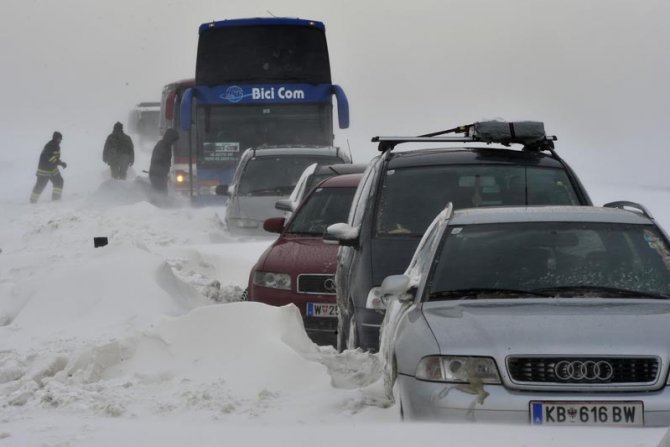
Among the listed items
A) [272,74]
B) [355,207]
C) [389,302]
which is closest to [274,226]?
[355,207]

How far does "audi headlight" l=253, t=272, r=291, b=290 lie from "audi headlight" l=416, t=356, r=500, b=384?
4960 millimetres

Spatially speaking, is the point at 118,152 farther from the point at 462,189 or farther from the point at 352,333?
the point at 352,333

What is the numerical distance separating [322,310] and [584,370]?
16.6 ft

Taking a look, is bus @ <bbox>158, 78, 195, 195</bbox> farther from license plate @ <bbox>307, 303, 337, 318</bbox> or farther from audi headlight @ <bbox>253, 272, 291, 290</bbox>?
license plate @ <bbox>307, 303, 337, 318</bbox>

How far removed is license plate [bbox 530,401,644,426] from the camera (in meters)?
5.56

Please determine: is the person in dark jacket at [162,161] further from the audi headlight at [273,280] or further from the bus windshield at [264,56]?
the audi headlight at [273,280]

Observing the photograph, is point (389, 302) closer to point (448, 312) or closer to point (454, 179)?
point (448, 312)

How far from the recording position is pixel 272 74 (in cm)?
2353

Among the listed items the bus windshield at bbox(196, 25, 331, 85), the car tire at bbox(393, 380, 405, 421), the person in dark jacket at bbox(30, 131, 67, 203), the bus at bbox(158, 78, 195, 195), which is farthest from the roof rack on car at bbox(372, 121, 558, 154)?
the person in dark jacket at bbox(30, 131, 67, 203)

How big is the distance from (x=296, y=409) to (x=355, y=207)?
128 inches

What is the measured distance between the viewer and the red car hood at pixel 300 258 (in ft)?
35.4

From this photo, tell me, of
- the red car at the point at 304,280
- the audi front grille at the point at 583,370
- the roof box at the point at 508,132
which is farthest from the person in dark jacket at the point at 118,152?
the audi front grille at the point at 583,370

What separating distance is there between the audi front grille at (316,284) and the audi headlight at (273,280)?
107mm

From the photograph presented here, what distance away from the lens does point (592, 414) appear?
5.57 m
